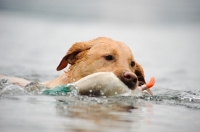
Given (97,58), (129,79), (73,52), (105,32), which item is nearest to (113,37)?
(105,32)

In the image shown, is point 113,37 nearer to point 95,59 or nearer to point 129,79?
point 95,59

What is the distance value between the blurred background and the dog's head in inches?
197

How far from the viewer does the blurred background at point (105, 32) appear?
56.2 ft

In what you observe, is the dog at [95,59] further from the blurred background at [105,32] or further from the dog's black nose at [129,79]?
the blurred background at [105,32]

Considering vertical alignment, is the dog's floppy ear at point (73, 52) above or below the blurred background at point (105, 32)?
below

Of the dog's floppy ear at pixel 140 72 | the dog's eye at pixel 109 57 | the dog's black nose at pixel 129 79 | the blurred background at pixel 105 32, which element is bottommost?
the dog's black nose at pixel 129 79

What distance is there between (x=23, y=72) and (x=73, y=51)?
6021 millimetres

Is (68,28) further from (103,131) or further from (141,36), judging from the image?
(103,131)

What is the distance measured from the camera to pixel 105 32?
2820 centimetres

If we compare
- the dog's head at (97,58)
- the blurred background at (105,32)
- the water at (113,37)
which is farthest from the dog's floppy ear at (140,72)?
the blurred background at (105,32)

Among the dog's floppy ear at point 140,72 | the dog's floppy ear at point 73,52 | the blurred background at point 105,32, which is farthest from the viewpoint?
the blurred background at point 105,32

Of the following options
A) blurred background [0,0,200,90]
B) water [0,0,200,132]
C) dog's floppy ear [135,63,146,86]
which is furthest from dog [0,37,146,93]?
blurred background [0,0,200,90]

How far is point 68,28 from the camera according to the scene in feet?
102

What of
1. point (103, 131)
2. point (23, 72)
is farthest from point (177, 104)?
point (23, 72)
